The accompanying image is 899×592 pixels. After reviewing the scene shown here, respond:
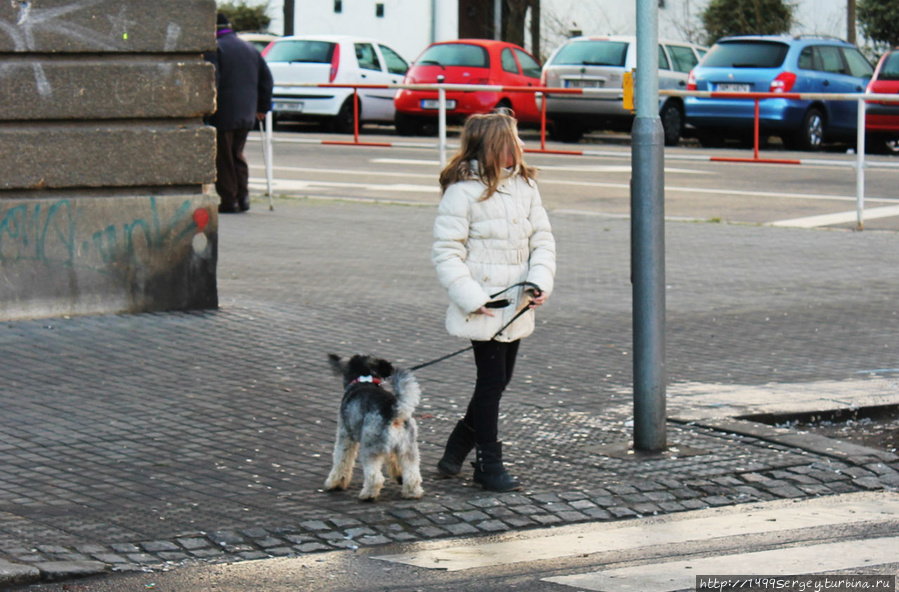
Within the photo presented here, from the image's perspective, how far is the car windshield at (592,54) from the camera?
81.5 feet

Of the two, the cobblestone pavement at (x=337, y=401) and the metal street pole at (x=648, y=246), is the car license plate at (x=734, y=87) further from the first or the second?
the metal street pole at (x=648, y=246)

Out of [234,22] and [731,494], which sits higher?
[234,22]

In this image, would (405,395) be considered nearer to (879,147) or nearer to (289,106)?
(879,147)

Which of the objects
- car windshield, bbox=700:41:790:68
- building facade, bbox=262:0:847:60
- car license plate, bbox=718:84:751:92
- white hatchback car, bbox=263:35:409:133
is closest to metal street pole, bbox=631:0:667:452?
car license plate, bbox=718:84:751:92

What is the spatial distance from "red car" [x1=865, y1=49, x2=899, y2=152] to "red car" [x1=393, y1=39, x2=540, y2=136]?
18.6 ft

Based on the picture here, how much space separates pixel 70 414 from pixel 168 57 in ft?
9.82

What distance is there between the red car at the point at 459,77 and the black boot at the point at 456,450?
18.8 meters

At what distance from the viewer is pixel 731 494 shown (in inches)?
233

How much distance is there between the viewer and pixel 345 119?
26.1 m

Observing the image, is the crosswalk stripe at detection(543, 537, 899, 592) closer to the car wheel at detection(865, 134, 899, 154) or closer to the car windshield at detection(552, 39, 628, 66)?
the car wheel at detection(865, 134, 899, 154)

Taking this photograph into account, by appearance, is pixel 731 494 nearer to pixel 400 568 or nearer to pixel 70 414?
pixel 400 568

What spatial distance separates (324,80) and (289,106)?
1.02 metres

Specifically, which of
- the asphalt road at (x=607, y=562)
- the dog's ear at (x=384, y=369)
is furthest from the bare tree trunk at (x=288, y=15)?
the asphalt road at (x=607, y=562)

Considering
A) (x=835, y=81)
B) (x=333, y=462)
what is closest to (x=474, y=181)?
(x=333, y=462)
